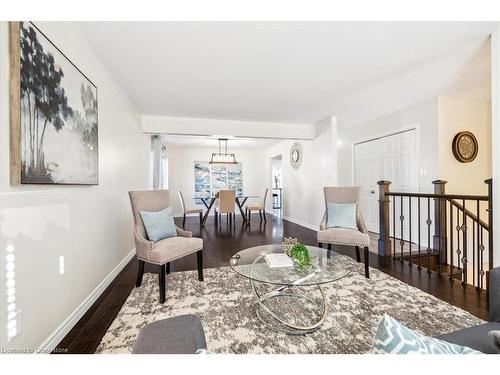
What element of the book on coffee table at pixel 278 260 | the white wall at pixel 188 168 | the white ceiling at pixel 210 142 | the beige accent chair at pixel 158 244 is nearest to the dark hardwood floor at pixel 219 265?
the beige accent chair at pixel 158 244

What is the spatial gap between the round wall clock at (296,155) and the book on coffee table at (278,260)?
4.01 meters

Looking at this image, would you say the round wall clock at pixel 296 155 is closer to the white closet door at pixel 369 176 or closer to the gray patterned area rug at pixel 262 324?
the white closet door at pixel 369 176

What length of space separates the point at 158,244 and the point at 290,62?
7.42 feet

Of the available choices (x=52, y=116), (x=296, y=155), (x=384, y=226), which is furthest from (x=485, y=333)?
(x=296, y=155)

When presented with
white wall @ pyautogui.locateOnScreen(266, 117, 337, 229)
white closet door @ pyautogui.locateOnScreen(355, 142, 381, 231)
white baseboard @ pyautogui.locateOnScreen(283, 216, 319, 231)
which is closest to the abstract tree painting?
white wall @ pyautogui.locateOnScreen(266, 117, 337, 229)

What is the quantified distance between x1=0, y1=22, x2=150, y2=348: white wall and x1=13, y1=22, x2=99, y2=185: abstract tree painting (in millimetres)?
82

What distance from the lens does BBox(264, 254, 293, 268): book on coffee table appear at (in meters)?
1.79

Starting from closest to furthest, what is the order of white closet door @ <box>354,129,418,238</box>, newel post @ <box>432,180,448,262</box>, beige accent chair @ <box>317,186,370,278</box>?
1. beige accent chair @ <box>317,186,370,278</box>
2. newel post @ <box>432,180,448,262</box>
3. white closet door @ <box>354,129,418,238</box>

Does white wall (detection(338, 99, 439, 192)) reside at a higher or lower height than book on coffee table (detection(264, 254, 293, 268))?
higher

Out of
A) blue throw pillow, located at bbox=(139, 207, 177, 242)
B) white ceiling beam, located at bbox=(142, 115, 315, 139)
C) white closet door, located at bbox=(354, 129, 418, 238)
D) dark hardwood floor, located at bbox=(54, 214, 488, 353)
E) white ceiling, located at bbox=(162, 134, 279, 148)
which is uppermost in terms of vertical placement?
white ceiling, located at bbox=(162, 134, 279, 148)

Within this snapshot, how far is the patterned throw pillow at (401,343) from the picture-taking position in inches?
19.6

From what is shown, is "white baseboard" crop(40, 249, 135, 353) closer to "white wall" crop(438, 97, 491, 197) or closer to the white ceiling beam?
the white ceiling beam

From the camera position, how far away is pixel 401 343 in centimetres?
50

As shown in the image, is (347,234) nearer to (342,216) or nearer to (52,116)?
(342,216)
